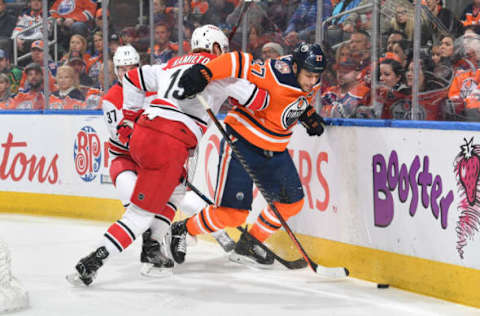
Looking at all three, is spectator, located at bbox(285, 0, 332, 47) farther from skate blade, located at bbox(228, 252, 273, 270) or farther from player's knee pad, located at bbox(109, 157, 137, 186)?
skate blade, located at bbox(228, 252, 273, 270)

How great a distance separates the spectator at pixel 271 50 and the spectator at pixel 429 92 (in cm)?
111

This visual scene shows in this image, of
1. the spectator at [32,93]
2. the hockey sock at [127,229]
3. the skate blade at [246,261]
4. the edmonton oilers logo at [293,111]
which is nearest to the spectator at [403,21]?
the edmonton oilers logo at [293,111]

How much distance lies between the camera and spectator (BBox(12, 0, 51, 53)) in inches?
246

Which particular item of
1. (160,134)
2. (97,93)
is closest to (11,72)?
(97,93)

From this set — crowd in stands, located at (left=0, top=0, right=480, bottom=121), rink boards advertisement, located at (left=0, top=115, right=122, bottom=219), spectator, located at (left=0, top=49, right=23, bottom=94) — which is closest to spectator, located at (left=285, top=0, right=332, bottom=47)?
crowd in stands, located at (left=0, top=0, right=480, bottom=121)

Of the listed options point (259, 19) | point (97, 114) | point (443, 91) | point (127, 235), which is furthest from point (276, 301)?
point (97, 114)

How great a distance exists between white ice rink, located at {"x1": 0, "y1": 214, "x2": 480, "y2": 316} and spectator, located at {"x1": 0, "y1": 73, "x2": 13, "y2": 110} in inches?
88.0

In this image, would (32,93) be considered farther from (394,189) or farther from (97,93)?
(394,189)

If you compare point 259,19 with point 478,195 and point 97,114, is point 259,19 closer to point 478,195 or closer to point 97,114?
point 97,114

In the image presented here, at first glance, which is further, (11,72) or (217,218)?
(11,72)

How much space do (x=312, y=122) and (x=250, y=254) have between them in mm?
783

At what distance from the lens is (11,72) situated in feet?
20.9

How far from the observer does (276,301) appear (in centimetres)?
322

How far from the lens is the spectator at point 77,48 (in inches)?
242
